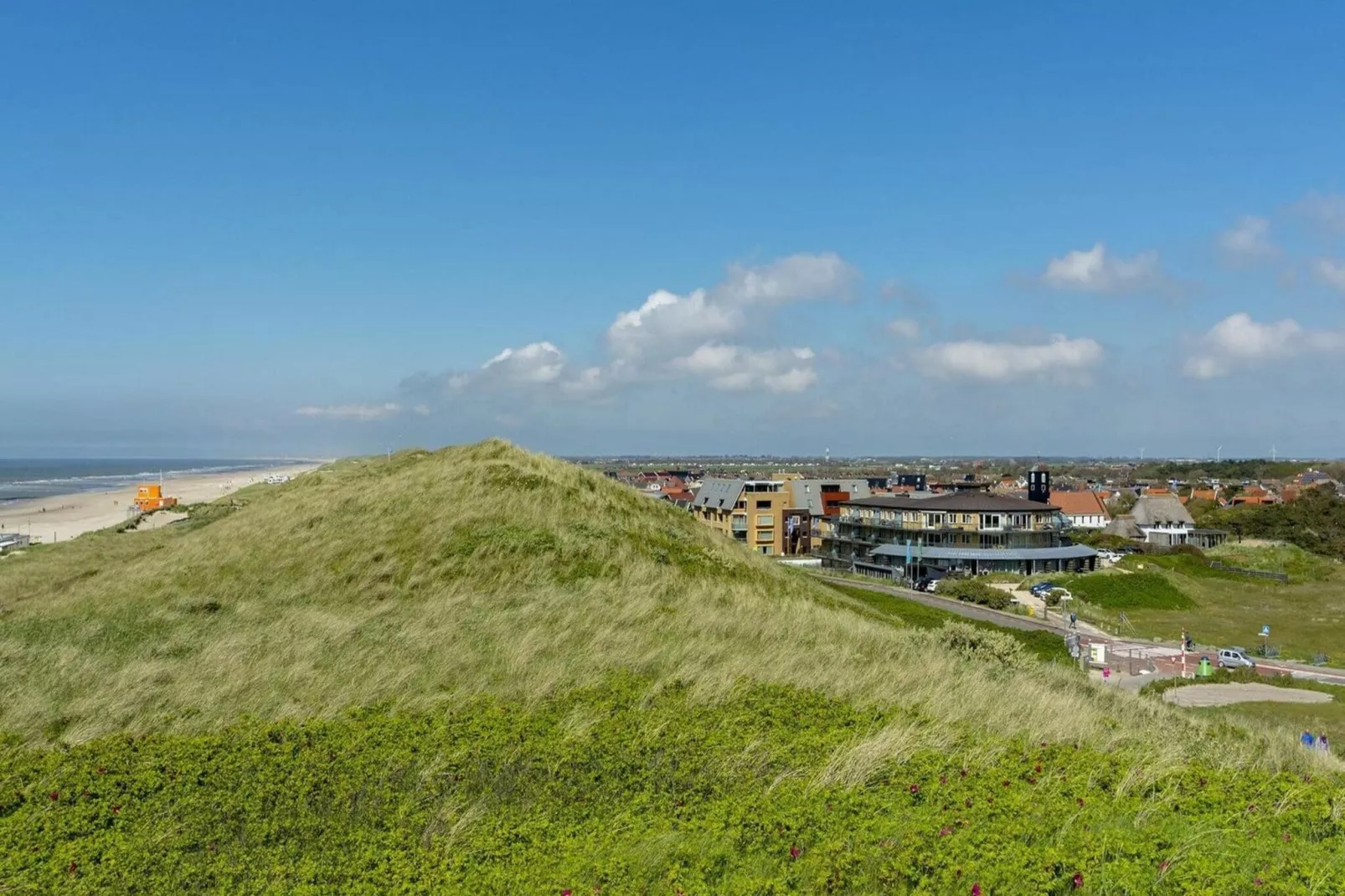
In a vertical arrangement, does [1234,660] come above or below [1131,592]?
A: above

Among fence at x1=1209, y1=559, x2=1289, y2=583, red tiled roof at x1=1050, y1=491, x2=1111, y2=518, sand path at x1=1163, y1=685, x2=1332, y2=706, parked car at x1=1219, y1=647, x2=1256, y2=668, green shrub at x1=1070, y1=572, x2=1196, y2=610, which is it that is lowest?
fence at x1=1209, y1=559, x2=1289, y2=583

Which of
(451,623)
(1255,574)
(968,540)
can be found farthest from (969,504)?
(451,623)

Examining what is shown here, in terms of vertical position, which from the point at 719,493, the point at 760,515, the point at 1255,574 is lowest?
the point at 1255,574

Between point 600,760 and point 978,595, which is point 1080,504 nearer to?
point 978,595

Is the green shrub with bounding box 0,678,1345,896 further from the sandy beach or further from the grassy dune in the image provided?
the sandy beach

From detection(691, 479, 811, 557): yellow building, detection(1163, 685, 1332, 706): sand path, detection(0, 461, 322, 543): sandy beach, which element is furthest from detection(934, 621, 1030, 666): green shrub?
detection(691, 479, 811, 557): yellow building

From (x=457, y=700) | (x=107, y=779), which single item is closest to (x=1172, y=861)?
(x=457, y=700)

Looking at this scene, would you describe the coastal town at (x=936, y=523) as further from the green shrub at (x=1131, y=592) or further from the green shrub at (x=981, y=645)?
the green shrub at (x=981, y=645)
